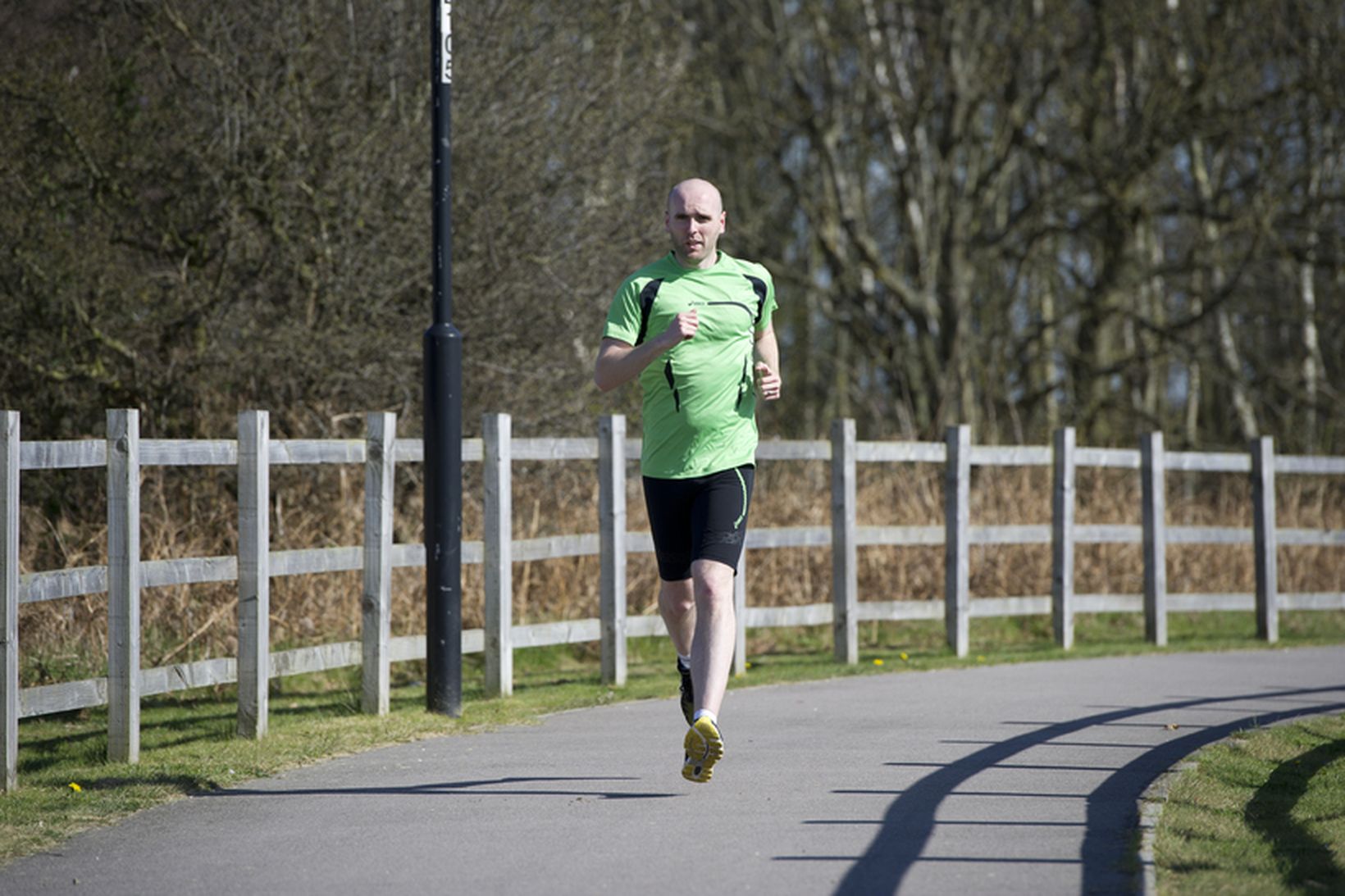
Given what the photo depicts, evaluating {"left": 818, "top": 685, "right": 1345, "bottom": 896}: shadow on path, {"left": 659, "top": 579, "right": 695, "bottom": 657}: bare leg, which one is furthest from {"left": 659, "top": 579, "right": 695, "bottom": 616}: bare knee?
{"left": 818, "top": 685, "right": 1345, "bottom": 896}: shadow on path

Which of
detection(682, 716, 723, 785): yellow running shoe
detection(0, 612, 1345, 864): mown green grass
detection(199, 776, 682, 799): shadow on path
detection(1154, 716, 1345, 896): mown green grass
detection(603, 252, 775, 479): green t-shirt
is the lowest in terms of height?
detection(0, 612, 1345, 864): mown green grass

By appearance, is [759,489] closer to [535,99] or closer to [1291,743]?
[535,99]

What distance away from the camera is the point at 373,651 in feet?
30.0

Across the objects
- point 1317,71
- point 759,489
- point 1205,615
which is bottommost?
point 1205,615

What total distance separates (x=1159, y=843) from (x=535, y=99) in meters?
9.85

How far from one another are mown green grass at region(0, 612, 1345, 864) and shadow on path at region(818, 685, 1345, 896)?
81cm

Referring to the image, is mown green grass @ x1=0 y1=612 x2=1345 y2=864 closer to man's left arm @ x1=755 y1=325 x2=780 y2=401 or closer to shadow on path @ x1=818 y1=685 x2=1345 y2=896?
shadow on path @ x1=818 y1=685 x2=1345 y2=896

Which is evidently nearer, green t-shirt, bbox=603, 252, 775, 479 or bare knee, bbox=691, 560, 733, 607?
bare knee, bbox=691, 560, 733, 607

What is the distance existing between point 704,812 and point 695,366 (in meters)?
1.60

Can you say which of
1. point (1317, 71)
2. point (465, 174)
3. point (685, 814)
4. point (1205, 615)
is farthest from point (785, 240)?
point (685, 814)

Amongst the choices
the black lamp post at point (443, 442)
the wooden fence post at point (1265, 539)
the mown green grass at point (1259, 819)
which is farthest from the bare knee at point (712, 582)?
the wooden fence post at point (1265, 539)

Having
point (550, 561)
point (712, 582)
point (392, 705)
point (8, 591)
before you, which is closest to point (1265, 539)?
point (550, 561)

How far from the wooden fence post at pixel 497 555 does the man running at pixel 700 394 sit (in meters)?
3.42

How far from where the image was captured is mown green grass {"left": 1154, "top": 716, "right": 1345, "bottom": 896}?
16.4 ft
